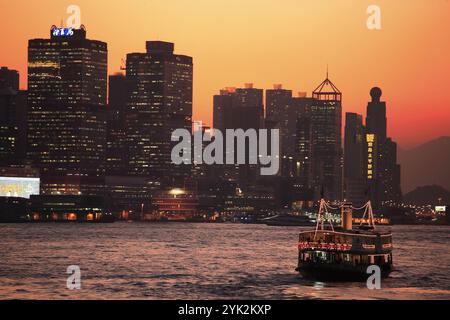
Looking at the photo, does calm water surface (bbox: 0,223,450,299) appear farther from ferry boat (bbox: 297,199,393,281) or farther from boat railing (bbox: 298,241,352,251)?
boat railing (bbox: 298,241,352,251)

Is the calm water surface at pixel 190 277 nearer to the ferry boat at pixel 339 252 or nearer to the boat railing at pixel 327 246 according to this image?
the ferry boat at pixel 339 252

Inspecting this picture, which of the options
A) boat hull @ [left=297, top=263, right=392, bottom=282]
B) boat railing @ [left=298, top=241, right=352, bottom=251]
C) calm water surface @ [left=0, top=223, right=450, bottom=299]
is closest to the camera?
calm water surface @ [left=0, top=223, right=450, bottom=299]

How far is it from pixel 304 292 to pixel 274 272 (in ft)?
77.5

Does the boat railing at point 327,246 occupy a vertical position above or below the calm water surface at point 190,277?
above

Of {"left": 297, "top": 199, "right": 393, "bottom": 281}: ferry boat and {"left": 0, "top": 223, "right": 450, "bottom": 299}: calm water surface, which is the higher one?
{"left": 297, "top": 199, "right": 393, "bottom": 281}: ferry boat

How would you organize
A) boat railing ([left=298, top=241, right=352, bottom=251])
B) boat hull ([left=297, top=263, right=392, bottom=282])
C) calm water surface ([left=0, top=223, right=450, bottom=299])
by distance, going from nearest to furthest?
calm water surface ([left=0, top=223, right=450, bottom=299]), boat railing ([left=298, top=241, right=352, bottom=251]), boat hull ([left=297, top=263, right=392, bottom=282])

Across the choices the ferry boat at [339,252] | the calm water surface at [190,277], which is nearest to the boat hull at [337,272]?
the ferry boat at [339,252]

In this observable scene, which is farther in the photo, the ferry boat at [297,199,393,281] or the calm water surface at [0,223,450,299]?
the ferry boat at [297,199,393,281]

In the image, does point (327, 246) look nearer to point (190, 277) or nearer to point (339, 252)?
point (339, 252)

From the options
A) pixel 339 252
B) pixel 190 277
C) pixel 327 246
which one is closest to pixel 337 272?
pixel 339 252

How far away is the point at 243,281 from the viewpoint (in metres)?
80.6

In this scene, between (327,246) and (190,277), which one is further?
(190,277)

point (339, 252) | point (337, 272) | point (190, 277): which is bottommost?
point (190, 277)

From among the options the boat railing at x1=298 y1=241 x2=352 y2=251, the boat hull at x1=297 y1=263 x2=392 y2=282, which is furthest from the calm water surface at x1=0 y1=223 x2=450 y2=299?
the boat railing at x1=298 y1=241 x2=352 y2=251
